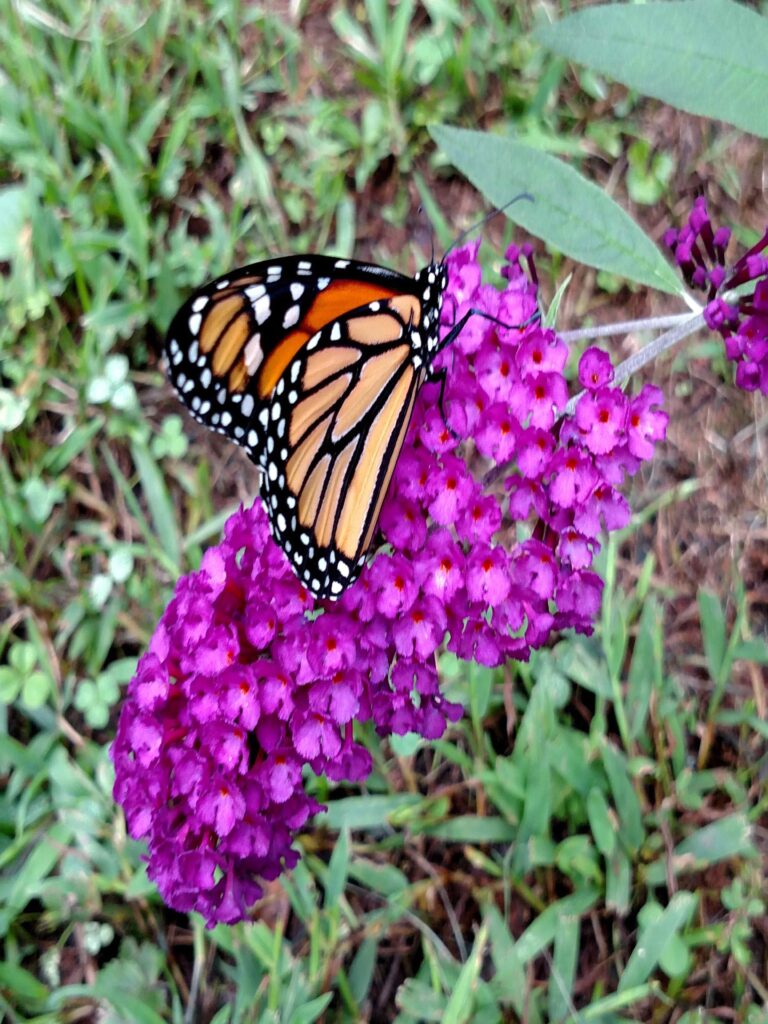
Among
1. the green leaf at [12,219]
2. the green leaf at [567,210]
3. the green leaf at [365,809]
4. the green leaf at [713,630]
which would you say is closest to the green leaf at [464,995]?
the green leaf at [365,809]

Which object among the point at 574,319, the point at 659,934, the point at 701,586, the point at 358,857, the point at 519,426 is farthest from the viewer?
the point at 574,319

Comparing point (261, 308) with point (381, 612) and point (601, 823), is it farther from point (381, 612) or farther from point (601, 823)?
point (601, 823)

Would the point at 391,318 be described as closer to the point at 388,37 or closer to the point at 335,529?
the point at 335,529

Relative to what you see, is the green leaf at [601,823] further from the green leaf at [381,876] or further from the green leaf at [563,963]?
the green leaf at [381,876]

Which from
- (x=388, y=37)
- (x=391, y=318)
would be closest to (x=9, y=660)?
(x=391, y=318)

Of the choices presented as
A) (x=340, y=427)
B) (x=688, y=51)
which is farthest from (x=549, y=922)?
(x=688, y=51)

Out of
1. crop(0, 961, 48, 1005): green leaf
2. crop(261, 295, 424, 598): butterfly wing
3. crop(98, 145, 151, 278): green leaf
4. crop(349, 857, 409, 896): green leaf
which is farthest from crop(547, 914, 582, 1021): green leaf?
crop(98, 145, 151, 278): green leaf

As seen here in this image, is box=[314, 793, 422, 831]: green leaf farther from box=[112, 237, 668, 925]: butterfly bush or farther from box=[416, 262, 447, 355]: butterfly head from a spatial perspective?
box=[416, 262, 447, 355]: butterfly head

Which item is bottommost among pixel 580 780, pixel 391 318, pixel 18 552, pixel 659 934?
pixel 659 934
